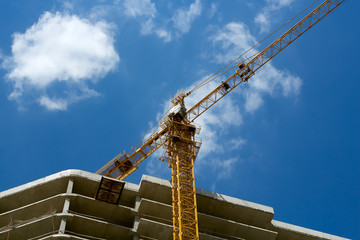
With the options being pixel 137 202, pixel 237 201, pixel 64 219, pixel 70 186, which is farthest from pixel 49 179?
pixel 237 201

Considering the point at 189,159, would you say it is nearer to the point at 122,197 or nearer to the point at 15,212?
the point at 122,197

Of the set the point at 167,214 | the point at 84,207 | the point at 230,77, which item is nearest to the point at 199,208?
the point at 167,214

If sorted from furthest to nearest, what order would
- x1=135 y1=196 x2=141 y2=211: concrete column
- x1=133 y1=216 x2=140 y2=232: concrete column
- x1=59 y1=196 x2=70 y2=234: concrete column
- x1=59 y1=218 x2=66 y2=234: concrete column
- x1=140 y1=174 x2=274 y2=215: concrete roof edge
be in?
x1=140 y1=174 x2=274 y2=215: concrete roof edge
x1=135 y1=196 x2=141 y2=211: concrete column
x1=133 y1=216 x2=140 y2=232: concrete column
x1=59 y1=196 x2=70 y2=234: concrete column
x1=59 y1=218 x2=66 y2=234: concrete column

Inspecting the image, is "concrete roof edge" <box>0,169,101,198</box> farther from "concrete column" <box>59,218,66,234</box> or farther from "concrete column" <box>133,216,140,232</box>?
"concrete column" <box>133,216,140,232</box>

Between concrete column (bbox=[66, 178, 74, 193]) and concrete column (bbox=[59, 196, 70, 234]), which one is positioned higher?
concrete column (bbox=[66, 178, 74, 193])

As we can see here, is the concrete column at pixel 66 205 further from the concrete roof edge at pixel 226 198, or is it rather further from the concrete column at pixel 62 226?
the concrete roof edge at pixel 226 198

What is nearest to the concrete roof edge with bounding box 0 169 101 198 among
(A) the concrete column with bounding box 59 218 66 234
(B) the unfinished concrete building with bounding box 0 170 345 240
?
(B) the unfinished concrete building with bounding box 0 170 345 240

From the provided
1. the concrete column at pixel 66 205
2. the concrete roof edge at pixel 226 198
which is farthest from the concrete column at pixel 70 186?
the concrete roof edge at pixel 226 198

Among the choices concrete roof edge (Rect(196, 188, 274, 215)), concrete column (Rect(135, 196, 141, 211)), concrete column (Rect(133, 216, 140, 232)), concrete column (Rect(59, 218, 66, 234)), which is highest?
concrete roof edge (Rect(196, 188, 274, 215))

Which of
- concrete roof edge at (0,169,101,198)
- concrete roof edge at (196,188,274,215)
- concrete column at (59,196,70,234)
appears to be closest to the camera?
concrete column at (59,196,70,234)

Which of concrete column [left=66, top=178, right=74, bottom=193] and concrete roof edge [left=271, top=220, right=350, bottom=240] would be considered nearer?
concrete column [left=66, top=178, right=74, bottom=193]

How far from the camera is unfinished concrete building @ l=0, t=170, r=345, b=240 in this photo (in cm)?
3569

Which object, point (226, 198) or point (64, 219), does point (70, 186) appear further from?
point (226, 198)

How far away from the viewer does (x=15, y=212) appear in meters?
36.2
